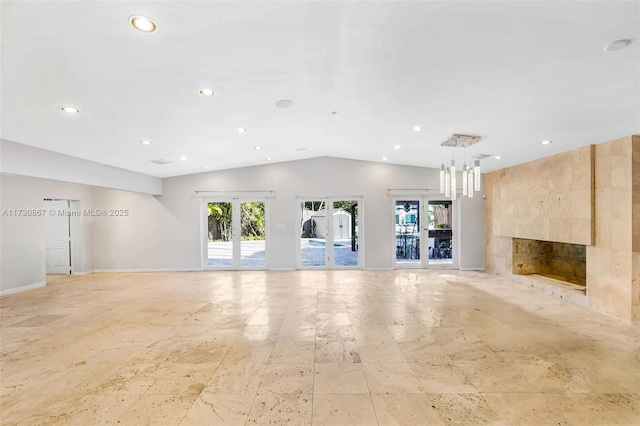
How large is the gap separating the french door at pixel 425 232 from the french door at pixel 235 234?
379 cm

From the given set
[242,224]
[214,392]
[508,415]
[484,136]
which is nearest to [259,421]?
[214,392]

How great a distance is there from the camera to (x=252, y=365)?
110 inches

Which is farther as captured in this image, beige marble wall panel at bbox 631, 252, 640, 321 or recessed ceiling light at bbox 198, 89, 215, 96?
beige marble wall panel at bbox 631, 252, 640, 321

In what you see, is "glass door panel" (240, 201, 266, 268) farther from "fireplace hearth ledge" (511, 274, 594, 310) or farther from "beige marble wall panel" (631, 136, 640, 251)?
"beige marble wall panel" (631, 136, 640, 251)

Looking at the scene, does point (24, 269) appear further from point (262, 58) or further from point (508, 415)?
point (508, 415)

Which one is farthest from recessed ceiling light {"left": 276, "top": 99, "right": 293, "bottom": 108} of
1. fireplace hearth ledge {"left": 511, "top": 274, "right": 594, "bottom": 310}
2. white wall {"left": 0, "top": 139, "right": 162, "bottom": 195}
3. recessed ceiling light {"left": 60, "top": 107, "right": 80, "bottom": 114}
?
fireplace hearth ledge {"left": 511, "top": 274, "right": 594, "bottom": 310}

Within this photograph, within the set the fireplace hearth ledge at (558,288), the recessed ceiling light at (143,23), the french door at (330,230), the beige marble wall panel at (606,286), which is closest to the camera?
the recessed ceiling light at (143,23)

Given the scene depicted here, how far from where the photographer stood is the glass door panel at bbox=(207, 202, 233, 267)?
7.89 meters

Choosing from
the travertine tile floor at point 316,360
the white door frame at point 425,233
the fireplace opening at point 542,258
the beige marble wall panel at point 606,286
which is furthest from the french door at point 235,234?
the beige marble wall panel at point 606,286

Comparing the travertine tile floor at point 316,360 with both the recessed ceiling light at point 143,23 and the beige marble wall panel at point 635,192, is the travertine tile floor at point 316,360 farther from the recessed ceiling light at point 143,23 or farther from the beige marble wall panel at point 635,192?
the recessed ceiling light at point 143,23

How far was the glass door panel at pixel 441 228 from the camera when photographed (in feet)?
25.5

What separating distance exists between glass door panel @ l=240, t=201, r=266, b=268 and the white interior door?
4.46 metres

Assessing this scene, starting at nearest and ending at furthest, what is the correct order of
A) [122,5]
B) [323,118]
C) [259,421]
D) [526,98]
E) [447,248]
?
[122,5] < [259,421] < [526,98] < [323,118] < [447,248]

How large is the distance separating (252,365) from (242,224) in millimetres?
5426
